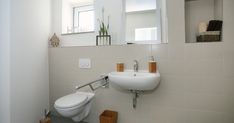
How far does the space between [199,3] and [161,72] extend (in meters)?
0.81

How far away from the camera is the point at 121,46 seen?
163 centimetres

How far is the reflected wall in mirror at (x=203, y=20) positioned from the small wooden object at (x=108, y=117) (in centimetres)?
111

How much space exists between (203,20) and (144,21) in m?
0.62

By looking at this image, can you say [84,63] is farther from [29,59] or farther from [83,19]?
[83,19]

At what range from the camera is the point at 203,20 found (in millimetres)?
1490

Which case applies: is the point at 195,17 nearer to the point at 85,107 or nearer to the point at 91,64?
the point at 91,64

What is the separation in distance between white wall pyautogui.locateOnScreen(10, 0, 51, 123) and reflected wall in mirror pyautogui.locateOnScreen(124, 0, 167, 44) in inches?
42.9

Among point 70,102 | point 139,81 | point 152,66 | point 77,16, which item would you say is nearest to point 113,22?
point 77,16

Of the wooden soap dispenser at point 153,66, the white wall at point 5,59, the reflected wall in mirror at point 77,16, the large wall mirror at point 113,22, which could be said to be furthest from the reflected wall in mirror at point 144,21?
the white wall at point 5,59

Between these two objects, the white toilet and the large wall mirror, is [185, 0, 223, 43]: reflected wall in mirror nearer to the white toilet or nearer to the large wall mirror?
the large wall mirror

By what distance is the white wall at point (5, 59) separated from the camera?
4.73 ft

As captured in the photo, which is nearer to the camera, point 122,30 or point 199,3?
point 199,3

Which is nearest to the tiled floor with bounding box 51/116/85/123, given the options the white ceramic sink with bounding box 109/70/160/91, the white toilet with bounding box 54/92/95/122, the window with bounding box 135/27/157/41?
the white toilet with bounding box 54/92/95/122

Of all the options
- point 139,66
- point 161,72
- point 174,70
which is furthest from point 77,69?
point 174,70
